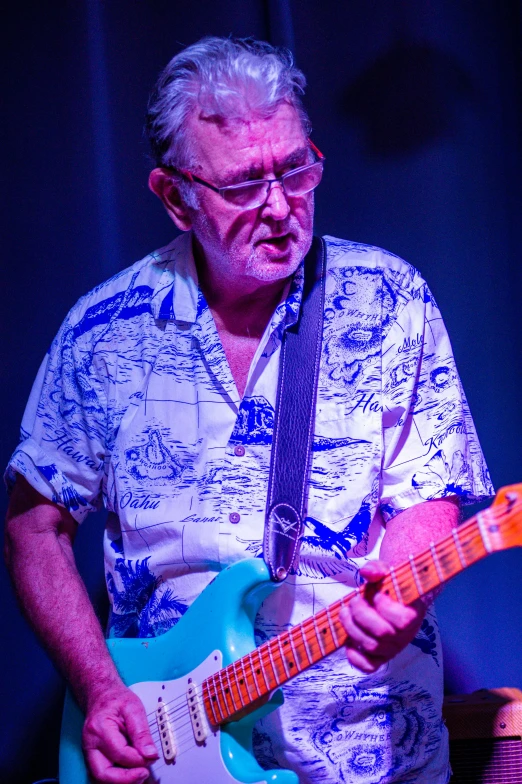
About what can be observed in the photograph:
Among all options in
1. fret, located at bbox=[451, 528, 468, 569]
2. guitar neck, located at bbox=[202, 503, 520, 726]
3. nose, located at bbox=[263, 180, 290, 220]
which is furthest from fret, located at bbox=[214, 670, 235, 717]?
nose, located at bbox=[263, 180, 290, 220]

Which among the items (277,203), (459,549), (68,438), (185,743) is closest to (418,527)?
(459,549)

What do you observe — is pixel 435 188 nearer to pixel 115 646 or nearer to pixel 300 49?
pixel 300 49

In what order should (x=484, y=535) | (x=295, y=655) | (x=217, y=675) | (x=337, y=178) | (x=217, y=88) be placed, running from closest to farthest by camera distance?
(x=484, y=535)
(x=295, y=655)
(x=217, y=675)
(x=217, y=88)
(x=337, y=178)

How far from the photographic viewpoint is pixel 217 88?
65.7 inches

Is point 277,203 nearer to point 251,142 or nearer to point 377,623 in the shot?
point 251,142

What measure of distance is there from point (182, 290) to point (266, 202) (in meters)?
0.27

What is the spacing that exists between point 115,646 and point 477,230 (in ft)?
4.08

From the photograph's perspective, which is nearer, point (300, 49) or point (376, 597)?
point (376, 597)

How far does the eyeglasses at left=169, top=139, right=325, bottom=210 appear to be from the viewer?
1620mm

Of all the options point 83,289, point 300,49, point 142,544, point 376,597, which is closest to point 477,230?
point 300,49

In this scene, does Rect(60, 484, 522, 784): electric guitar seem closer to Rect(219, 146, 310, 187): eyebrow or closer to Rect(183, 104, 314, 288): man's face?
Rect(183, 104, 314, 288): man's face

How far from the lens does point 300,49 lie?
2.21 metres

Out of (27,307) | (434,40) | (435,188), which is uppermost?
(434,40)

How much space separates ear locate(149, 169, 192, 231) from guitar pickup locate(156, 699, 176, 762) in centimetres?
88
